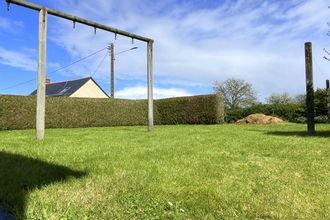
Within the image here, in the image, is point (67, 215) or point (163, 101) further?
point (163, 101)

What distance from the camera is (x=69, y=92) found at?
47.9m

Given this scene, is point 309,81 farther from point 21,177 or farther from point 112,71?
point 112,71

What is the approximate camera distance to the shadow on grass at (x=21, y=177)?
4249mm

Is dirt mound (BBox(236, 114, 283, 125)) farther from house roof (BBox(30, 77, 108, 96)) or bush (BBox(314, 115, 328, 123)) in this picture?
house roof (BBox(30, 77, 108, 96))

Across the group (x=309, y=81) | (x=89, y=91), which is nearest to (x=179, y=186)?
(x=309, y=81)

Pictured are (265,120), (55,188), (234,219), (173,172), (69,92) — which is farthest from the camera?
(69,92)

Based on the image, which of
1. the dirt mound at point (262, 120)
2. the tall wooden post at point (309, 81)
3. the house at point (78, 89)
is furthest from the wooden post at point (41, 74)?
the house at point (78, 89)

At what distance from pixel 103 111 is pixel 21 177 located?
811 inches

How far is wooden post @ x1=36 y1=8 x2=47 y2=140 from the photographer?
449 inches

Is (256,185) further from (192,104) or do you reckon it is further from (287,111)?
(287,111)

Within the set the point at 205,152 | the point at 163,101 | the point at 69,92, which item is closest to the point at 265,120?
the point at 163,101

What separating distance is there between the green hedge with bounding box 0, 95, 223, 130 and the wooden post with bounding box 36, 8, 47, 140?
32.8 feet

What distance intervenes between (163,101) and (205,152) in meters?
20.7

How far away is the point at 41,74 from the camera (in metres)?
11.5
